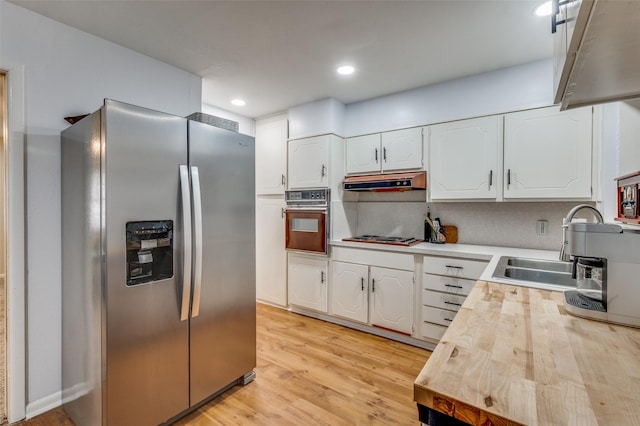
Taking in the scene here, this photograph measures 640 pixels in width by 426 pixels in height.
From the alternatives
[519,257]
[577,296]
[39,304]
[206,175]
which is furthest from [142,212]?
[519,257]

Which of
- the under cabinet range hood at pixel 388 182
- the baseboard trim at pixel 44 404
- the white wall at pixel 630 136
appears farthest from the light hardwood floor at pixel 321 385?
the white wall at pixel 630 136

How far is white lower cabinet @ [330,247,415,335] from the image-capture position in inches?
108

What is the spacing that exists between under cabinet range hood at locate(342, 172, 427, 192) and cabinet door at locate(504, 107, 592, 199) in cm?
71

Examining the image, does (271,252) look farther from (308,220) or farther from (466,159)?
(466,159)

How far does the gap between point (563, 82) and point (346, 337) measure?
8.56ft

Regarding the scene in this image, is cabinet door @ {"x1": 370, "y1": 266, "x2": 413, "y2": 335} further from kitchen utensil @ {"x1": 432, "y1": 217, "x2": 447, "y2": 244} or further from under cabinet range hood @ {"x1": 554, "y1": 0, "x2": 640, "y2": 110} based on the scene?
under cabinet range hood @ {"x1": 554, "y1": 0, "x2": 640, "y2": 110}

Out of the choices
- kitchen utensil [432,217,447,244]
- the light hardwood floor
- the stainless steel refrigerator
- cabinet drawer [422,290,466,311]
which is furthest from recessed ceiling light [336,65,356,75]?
the light hardwood floor

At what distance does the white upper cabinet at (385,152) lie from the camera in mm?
2922

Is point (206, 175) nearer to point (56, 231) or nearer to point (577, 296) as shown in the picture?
point (56, 231)

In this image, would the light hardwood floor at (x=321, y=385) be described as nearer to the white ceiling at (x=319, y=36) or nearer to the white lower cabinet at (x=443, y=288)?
the white lower cabinet at (x=443, y=288)

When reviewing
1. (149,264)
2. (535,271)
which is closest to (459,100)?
(535,271)

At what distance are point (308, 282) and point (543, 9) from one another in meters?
2.97

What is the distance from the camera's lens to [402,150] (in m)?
2.98

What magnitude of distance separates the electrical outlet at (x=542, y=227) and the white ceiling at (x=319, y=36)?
4.41 feet
